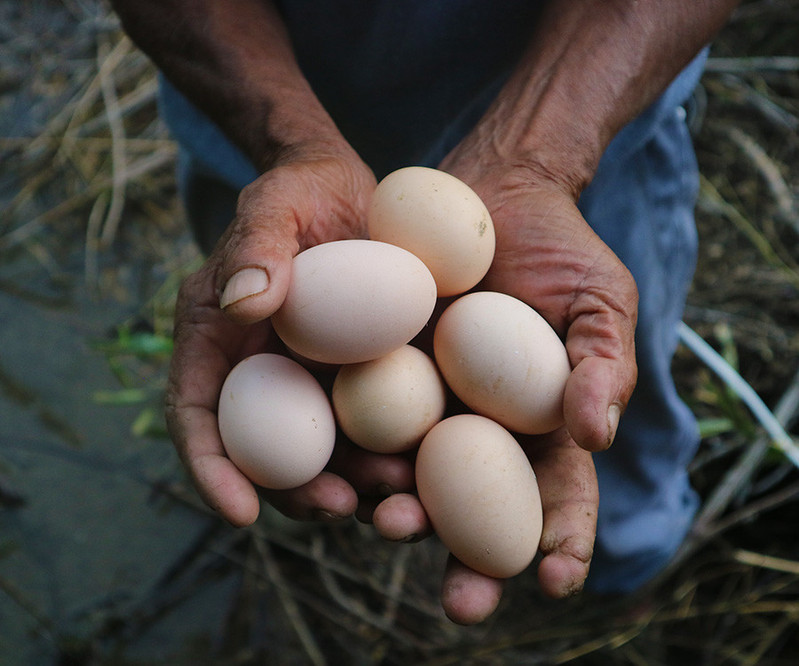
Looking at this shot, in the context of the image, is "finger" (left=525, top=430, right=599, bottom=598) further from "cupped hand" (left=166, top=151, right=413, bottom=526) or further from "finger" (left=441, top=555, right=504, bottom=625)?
"cupped hand" (left=166, top=151, right=413, bottom=526)

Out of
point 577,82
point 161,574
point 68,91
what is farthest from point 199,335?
point 68,91

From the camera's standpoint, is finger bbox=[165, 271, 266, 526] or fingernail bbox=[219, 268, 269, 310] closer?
fingernail bbox=[219, 268, 269, 310]

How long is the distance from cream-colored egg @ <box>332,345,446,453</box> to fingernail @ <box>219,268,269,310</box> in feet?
0.63

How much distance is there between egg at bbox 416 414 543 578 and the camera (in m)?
0.76

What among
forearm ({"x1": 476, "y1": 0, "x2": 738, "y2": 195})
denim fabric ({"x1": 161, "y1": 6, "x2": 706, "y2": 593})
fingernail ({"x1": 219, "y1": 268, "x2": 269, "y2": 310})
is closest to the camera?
fingernail ({"x1": 219, "y1": 268, "x2": 269, "y2": 310})

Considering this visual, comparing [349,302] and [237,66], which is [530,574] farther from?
[237,66]

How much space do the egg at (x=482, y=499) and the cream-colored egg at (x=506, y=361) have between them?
39 mm

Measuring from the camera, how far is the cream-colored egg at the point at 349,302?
0.77 m

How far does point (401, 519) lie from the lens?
0.77 m

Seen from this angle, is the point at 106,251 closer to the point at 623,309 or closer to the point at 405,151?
the point at 405,151

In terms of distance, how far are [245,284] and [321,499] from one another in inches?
10.4

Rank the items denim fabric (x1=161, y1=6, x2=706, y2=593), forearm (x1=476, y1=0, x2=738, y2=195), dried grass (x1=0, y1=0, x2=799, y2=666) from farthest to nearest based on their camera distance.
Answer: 1. dried grass (x1=0, y1=0, x2=799, y2=666)
2. denim fabric (x1=161, y1=6, x2=706, y2=593)
3. forearm (x1=476, y1=0, x2=738, y2=195)

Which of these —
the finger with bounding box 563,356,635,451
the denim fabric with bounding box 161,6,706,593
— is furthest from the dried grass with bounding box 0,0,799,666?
the finger with bounding box 563,356,635,451

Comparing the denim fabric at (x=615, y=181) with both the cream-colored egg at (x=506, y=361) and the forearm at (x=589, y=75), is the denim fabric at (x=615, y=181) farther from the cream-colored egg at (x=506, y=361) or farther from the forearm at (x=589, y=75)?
the cream-colored egg at (x=506, y=361)
